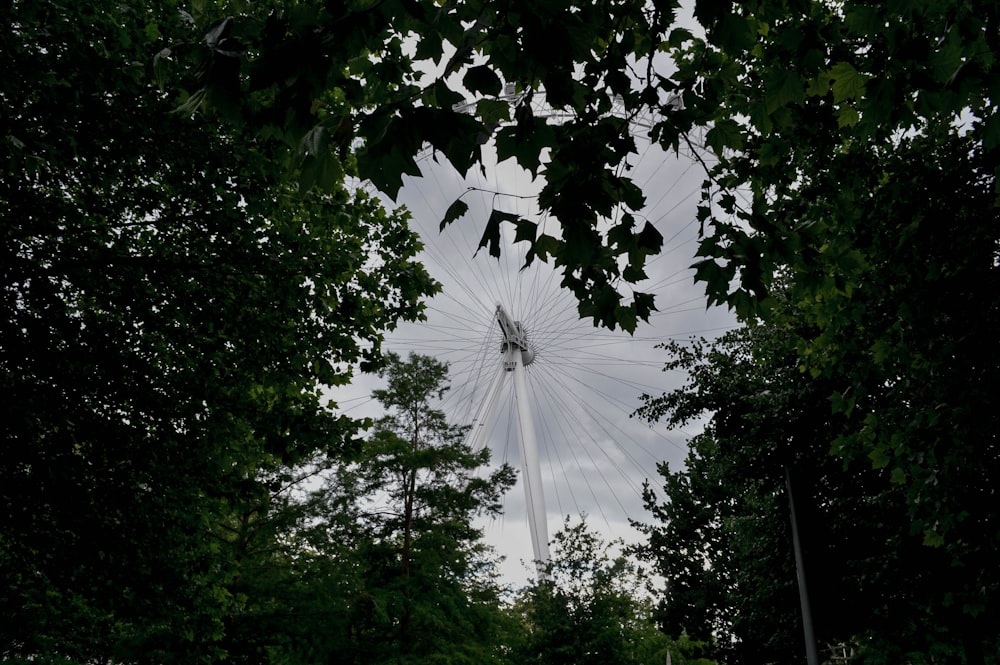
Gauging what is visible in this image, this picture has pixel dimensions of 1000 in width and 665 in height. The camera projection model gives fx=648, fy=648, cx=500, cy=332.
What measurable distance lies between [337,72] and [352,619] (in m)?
15.1

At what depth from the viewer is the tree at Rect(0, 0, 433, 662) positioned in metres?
6.01

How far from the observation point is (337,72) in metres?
2.92

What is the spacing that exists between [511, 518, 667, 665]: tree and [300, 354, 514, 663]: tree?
2267mm

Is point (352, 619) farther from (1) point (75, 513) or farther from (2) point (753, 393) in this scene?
(2) point (753, 393)

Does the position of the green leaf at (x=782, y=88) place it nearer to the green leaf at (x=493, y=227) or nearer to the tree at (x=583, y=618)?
the green leaf at (x=493, y=227)

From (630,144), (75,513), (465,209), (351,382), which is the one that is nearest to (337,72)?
(465,209)

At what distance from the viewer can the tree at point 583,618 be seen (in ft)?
61.5

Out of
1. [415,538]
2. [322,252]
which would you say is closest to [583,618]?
[415,538]

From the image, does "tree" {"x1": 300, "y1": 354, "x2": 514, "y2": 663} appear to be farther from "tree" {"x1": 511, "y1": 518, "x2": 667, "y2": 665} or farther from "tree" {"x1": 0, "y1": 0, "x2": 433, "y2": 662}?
"tree" {"x1": 0, "y1": 0, "x2": 433, "y2": 662}

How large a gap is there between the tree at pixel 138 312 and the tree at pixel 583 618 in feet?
44.2

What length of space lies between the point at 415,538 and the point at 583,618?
19.7 feet

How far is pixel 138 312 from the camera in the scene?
673cm

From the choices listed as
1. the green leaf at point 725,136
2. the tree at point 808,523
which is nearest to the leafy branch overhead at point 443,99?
the green leaf at point 725,136

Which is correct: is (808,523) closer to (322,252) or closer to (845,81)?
(322,252)
